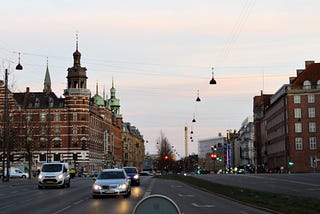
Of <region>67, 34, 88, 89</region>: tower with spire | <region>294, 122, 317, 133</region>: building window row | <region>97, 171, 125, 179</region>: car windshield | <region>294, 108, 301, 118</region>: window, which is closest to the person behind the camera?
<region>97, 171, 125, 179</region>: car windshield

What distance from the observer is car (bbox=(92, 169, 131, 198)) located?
27522mm

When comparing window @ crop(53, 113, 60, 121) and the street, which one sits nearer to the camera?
the street

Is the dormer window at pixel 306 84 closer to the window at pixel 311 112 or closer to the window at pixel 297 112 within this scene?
the window at pixel 311 112

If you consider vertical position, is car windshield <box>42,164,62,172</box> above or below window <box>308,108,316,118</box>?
below

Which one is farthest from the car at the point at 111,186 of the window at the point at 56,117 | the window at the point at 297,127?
the window at the point at 56,117

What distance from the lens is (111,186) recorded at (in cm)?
2755

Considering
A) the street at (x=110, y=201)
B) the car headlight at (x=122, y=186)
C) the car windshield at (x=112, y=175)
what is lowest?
the street at (x=110, y=201)

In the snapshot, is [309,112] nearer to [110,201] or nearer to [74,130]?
[74,130]

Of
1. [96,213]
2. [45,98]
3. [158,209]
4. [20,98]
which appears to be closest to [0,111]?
[20,98]

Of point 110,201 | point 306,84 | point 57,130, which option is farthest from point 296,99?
point 110,201

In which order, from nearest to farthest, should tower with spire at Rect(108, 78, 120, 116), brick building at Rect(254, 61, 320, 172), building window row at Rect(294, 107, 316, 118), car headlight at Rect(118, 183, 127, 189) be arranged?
1. car headlight at Rect(118, 183, 127, 189)
2. brick building at Rect(254, 61, 320, 172)
3. building window row at Rect(294, 107, 316, 118)
4. tower with spire at Rect(108, 78, 120, 116)

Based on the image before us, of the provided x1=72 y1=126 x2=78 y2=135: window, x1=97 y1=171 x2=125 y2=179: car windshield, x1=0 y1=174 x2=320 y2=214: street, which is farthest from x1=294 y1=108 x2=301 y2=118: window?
x1=97 y1=171 x2=125 y2=179: car windshield

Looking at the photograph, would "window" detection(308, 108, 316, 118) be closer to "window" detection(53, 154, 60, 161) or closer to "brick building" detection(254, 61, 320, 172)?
"brick building" detection(254, 61, 320, 172)

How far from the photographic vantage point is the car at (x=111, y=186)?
2752 cm
